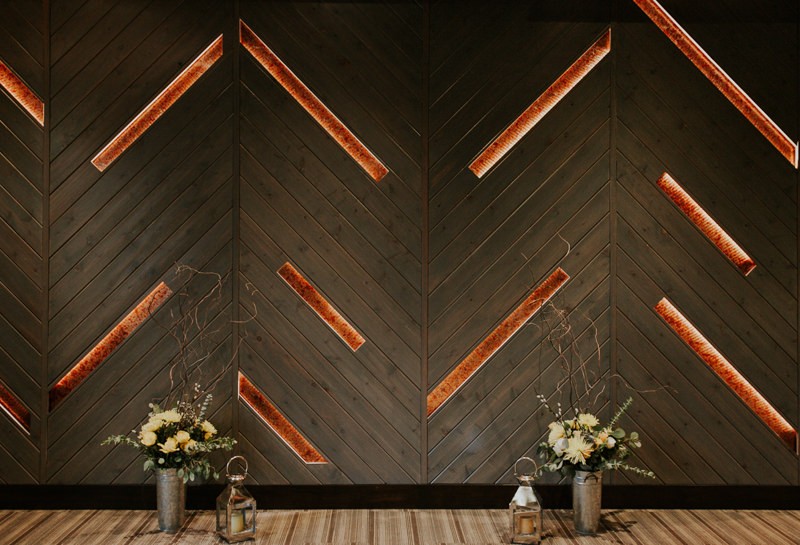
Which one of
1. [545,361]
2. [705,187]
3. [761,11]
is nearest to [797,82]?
[761,11]

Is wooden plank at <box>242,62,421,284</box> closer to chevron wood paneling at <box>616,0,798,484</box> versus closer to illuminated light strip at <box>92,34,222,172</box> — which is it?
illuminated light strip at <box>92,34,222,172</box>

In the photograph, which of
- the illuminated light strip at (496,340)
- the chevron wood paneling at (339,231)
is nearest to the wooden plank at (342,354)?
the chevron wood paneling at (339,231)

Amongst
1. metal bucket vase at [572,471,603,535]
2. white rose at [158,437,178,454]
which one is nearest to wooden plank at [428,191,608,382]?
metal bucket vase at [572,471,603,535]

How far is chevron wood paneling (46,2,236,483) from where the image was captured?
3.77 metres

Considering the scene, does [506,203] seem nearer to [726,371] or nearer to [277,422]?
[726,371]

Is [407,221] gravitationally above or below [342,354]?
above

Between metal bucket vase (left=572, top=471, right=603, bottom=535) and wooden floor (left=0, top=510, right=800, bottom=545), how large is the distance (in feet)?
0.18

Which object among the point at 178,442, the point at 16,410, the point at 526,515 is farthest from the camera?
the point at 16,410

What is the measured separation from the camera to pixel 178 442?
3361 mm

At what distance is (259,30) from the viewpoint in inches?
150

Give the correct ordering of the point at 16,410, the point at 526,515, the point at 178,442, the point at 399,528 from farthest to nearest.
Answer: the point at 16,410, the point at 399,528, the point at 178,442, the point at 526,515

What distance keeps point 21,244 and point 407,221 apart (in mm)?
2115

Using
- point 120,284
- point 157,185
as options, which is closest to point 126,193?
point 157,185

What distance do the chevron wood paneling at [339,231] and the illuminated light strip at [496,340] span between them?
0.14m
